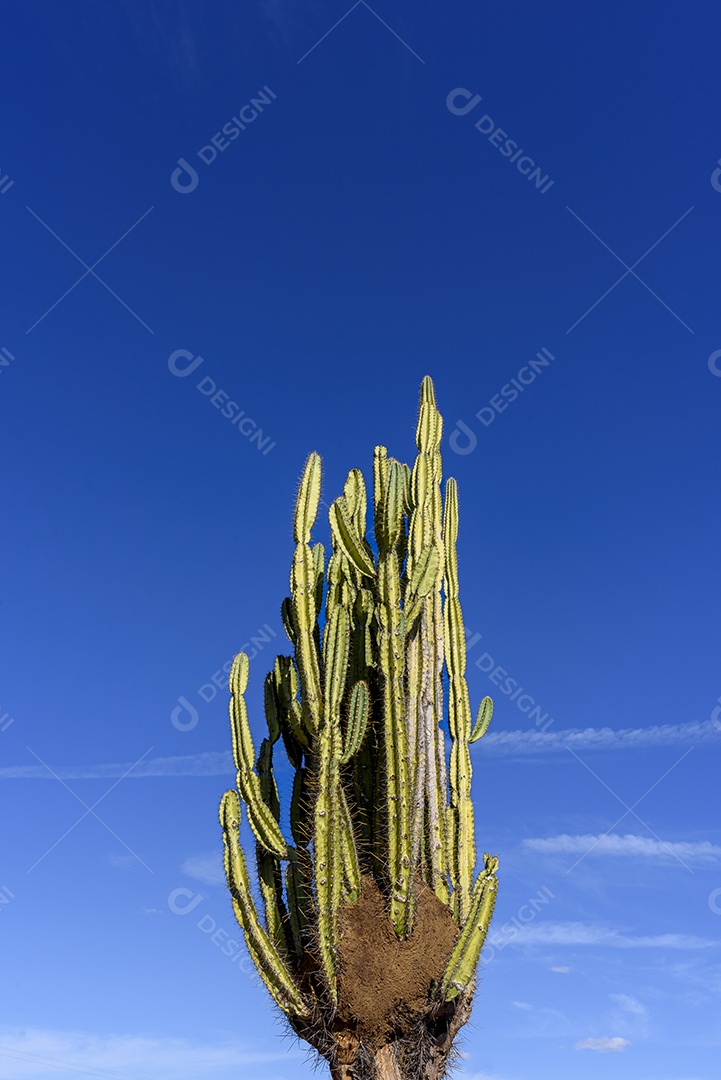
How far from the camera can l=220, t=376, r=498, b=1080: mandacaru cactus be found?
5539 mm

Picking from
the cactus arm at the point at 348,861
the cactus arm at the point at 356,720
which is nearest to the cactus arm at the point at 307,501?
the cactus arm at the point at 356,720

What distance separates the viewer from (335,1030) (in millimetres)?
5613

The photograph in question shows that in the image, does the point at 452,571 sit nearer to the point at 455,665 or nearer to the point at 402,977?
the point at 455,665

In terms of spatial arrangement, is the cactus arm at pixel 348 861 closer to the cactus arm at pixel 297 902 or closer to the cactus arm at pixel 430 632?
the cactus arm at pixel 297 902

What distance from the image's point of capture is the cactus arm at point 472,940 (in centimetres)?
557

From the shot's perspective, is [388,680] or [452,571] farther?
[452,571]

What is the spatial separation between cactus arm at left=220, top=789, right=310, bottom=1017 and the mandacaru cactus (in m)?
0.01

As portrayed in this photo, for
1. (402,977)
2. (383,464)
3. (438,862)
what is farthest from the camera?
(383,464)

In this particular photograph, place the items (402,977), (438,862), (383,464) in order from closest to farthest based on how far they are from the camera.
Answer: (402,977)
(438,862)
(383,464)

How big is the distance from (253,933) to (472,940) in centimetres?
134

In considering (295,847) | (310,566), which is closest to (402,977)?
(295,847)

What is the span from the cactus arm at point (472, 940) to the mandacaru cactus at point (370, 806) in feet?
0.03

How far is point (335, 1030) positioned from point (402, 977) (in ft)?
1.79

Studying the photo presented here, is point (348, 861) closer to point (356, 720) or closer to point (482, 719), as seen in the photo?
point (356, 720)
